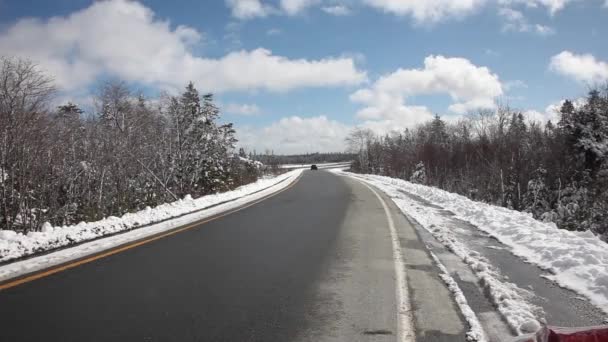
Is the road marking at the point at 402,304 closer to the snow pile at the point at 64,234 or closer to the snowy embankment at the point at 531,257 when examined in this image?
the snowy embankment at the point at 531,257

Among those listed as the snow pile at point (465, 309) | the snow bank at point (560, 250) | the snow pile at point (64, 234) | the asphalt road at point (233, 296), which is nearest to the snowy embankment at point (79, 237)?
the snow pile at point (64, 234)

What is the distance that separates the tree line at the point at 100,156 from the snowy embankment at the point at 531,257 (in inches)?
378

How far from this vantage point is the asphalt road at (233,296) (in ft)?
12.4

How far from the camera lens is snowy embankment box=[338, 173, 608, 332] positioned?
4.70 meters

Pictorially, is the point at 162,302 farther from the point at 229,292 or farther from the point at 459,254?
the point at 459,254

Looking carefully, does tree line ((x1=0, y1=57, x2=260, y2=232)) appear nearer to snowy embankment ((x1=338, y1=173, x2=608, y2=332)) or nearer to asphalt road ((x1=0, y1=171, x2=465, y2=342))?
asphalt road ((x1=0, y1=171, x2=465, y2=342))

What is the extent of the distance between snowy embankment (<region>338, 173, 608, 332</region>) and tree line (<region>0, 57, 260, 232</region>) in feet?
31.5

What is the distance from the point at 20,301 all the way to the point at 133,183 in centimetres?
1433

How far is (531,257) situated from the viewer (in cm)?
703

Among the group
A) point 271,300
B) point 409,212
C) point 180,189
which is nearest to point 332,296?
point 271,300

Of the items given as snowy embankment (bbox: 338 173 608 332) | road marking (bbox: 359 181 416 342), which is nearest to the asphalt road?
road marking (bbox: 359 181 416 342)

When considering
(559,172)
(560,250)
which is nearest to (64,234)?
(560,250)

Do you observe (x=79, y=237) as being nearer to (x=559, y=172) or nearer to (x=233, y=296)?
(x=233, y=296)

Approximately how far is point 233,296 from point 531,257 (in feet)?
17.2
